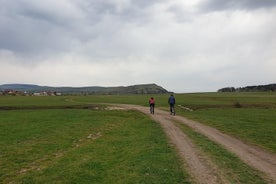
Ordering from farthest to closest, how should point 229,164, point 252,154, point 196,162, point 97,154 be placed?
1. point 97,154
2. point 252,154
3. point 196,162
4. point 229,164

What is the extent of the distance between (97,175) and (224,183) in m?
6.16

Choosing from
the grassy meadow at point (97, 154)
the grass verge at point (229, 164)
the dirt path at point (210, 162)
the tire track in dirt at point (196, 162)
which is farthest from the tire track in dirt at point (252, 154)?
the tire track in dirt at point (196, 162)

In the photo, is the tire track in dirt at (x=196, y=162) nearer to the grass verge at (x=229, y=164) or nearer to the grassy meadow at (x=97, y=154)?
the grass verge at (x=229, y=164)

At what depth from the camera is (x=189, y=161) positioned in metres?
19.0

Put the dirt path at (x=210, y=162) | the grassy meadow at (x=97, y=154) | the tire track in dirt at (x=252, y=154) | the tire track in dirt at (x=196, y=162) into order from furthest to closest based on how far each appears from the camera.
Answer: the tire track in dirt at (x=252, y=154)
the grassy meadow at (x=97, y=154)
the dirt path at (x=210, y=162)
the tire track in dirt at (x=196, y=162)

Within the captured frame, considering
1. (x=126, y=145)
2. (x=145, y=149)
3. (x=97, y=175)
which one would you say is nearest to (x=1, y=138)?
(x=126, y=145)

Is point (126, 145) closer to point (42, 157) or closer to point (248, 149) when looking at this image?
point (42, 157)

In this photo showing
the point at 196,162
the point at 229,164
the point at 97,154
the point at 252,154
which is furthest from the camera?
the point at 97,154

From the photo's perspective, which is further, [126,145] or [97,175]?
[126,145]

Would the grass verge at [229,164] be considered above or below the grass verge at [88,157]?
above

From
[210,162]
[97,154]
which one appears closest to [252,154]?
[210,162]

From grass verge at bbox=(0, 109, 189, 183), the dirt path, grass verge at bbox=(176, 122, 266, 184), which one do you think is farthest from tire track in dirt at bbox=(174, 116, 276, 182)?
grass verge at bbox=(0, 109, 189, 183)

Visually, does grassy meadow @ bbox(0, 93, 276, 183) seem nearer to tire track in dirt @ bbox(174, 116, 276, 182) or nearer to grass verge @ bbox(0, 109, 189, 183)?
grass verge @ bbox(0, 109, 189, 183)

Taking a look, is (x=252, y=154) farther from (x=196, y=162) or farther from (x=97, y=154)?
(x=97, y=154)
